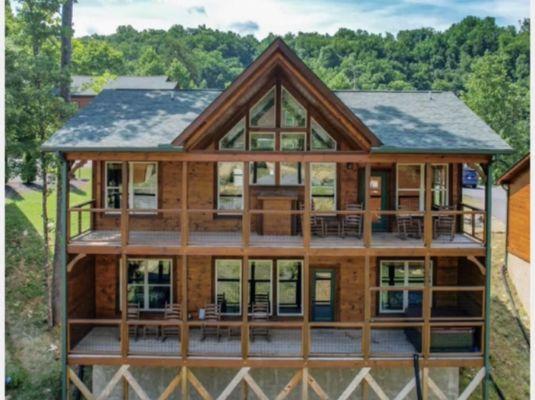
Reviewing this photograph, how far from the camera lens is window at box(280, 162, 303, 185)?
1752 centimetres

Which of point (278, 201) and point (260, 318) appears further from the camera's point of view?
point (260, 318)

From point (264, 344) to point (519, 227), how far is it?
12.9 meters

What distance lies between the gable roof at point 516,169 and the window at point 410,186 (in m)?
6.40

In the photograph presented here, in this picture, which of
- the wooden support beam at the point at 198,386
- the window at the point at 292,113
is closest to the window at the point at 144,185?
the window at the point at 292,113

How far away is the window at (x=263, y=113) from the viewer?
16.9 meters

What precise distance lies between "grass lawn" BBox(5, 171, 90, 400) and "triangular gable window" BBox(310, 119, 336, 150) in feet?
35.7

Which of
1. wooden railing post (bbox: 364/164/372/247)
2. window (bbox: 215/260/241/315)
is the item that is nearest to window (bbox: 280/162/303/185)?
wooden railing post (bbox: 364/164/372/247)

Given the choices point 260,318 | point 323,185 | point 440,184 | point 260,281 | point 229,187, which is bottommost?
point 260,318

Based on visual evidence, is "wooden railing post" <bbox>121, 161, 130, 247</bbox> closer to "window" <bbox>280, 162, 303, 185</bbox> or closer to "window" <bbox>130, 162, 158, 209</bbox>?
"window" <bbox>130, 162, 158, 209</bbox>

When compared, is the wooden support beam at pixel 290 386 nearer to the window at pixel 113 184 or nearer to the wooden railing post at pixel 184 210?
the wooden railing post at pixel 184 210

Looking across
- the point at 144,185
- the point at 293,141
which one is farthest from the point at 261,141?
the point at 144,185

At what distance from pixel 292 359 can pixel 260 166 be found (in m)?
5.93

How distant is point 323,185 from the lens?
17844 millimetres

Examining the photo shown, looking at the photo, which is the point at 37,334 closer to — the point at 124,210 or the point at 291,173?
the point at 124,210
